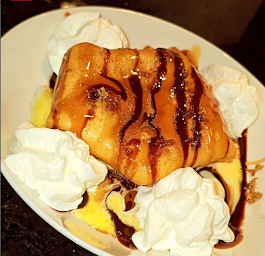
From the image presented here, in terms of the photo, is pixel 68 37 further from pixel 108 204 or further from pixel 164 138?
pixel 108 204

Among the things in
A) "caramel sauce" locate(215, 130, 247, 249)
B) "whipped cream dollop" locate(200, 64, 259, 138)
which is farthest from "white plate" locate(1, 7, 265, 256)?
"whipped cream dollop" locate(200, 64, 259, 138)

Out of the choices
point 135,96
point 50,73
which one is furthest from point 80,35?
point 135,96

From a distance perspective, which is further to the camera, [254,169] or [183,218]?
[254,169]

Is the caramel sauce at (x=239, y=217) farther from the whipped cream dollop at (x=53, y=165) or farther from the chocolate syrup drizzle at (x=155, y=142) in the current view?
the whipped cream dollop at (x=53, y=165)

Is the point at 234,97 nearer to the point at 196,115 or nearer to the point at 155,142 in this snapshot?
Answer: the point at 196,115

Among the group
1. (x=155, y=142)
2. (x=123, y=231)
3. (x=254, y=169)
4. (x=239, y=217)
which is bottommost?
(x=123, y=231)

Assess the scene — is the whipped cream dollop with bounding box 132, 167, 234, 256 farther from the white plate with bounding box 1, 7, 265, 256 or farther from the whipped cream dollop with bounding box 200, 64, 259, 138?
the whipped cream dollop with bounding box 200, 64, 259, 138
